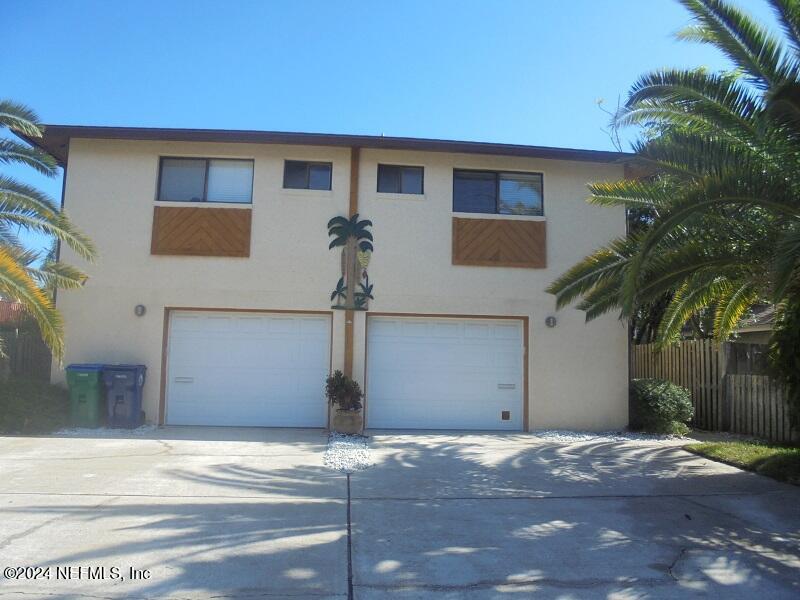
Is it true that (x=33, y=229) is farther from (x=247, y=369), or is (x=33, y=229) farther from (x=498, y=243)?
(x=498, y=243)

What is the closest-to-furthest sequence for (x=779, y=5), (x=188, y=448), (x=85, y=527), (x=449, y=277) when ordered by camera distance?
(x=85, y=527) → (x=779, y=5) → (x=188, y=448) → (x=449, y=277)

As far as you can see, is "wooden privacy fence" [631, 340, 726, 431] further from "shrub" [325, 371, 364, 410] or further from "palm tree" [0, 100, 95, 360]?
"palm tree" [0, 100, 95, 360]

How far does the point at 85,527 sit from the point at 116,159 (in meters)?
8.87

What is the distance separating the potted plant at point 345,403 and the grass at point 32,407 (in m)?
4.69

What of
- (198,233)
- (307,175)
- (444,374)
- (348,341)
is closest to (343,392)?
(348,341)

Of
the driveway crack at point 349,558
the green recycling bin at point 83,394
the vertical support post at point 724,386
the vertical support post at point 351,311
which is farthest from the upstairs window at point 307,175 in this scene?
the vertical support post at point 724,386

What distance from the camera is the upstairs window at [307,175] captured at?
13.2m

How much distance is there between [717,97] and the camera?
834 centimetres

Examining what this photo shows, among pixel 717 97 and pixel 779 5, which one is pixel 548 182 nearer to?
pixel 717 97

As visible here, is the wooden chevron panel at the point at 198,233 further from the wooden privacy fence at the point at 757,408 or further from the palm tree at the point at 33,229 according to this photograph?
the wooden privacy fence at the point at 757,408

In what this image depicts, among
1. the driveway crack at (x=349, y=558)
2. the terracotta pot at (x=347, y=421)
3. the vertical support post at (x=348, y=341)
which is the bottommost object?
the driveway crack at (x=349, y=558)

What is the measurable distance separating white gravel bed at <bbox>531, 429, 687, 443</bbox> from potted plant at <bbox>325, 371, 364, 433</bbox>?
11.0 feet

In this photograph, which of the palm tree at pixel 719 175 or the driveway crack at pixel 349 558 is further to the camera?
the palm tree at pixel 719 175

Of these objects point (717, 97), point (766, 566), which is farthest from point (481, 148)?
point (766, 566)
